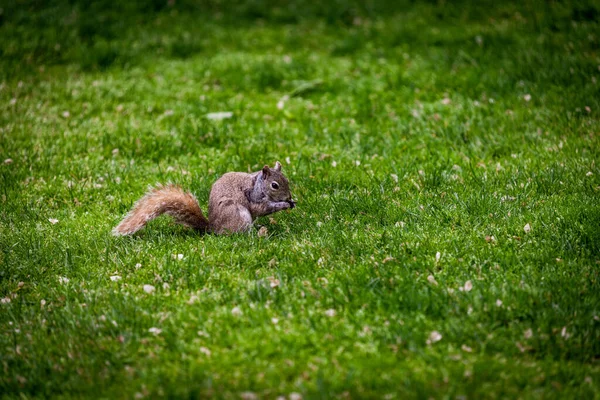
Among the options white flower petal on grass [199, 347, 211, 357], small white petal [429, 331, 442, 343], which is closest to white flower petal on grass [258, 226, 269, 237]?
white flower petal on grass [199, 347, 211, 357]

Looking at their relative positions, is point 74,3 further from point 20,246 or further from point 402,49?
point 20,246

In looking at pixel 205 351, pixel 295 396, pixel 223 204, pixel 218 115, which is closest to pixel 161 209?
pixel 223 204

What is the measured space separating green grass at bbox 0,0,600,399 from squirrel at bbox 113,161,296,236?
0.70ft

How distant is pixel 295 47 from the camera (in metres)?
10.9

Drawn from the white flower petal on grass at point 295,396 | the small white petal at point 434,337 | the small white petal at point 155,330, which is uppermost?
the white flower petal on grass at point 295,396

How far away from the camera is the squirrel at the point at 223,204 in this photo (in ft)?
18.4

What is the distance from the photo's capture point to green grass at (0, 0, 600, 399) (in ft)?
13.6

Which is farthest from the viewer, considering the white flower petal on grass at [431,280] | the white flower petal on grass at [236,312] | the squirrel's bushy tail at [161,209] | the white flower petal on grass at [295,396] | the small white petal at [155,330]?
the squirrel's bushy tail at [161,209]

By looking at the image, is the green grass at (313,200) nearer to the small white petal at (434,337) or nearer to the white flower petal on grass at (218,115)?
the small white petal at (434,337)

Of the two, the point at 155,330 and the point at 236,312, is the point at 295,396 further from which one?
the point at 155,330

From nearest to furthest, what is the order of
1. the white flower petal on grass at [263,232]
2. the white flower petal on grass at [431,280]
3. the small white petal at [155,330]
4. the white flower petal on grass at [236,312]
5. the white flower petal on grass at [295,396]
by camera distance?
the white flower petal on grass at [295,396] → the small white petal at [155,330] → the white flower petal on grass at [236,312] → the white flower petal on grass at [431,280] → the white flower petal on grass at [263,232]

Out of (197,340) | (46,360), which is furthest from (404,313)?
(46,360)

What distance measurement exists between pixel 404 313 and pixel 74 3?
31.8 feet

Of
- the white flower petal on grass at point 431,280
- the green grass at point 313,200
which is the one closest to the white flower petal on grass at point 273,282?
the green grass at point 313,200
